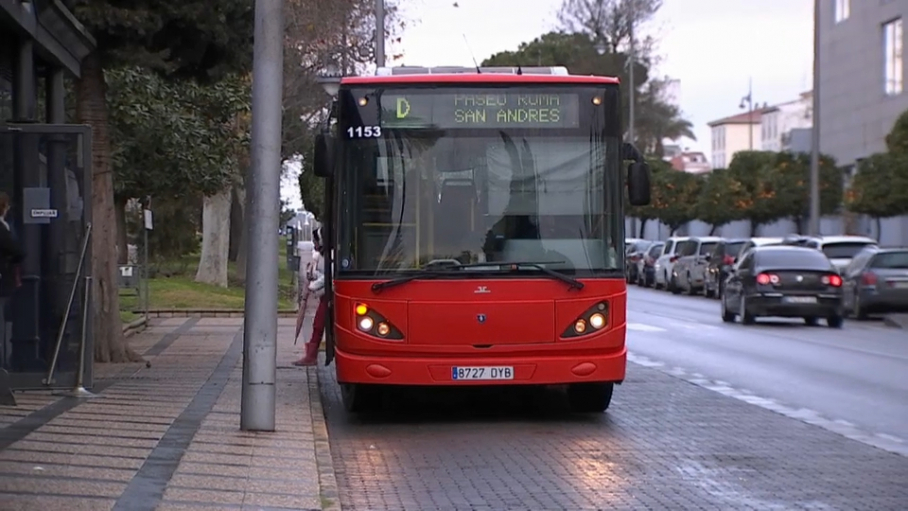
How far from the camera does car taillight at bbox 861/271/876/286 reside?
95.3ft

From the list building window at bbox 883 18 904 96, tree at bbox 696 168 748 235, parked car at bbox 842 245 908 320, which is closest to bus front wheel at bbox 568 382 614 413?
parked car at bbox 842 245 908 320

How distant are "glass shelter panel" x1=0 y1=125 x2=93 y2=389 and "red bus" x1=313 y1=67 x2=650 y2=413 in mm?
3084

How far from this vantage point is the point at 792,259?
27297 mm

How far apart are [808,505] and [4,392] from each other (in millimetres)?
7689

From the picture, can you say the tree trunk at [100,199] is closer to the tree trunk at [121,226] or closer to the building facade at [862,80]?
the tree trunk at [121,226]

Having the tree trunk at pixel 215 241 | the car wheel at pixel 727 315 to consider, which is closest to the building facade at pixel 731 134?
the tree trunk at pixel 215 241

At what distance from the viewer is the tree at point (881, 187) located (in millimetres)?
36969

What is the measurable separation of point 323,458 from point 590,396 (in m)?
3.81

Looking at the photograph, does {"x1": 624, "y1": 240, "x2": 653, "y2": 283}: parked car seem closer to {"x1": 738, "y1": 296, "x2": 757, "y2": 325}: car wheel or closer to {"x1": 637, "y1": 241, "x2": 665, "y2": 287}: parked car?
{"x1": 637, "y1": 241, "x2": 665, "y2": 287}: parked car

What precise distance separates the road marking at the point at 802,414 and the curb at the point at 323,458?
14.6 feet

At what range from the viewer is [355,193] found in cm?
1240

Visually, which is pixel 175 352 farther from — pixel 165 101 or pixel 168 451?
pixel 168 451

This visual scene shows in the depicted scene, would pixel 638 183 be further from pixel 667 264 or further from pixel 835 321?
pixel 667 264

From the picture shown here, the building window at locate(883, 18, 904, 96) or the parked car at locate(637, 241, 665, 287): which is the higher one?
the building window at locate(883, 18, 904, 96)
